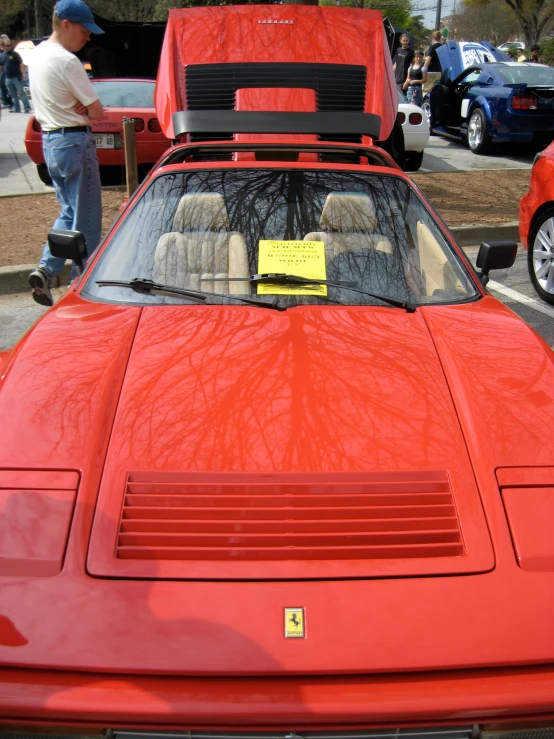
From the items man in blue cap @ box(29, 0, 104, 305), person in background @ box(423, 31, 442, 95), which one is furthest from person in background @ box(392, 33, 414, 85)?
man in blue cap @ box(29, 0, 104, 305)

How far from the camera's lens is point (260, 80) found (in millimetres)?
4500

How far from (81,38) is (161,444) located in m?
4.59

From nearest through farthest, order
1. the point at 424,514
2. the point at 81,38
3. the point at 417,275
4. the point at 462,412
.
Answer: the point at 424,514 < the point at 462,412 < the point at 417,275 < the point at 81,38

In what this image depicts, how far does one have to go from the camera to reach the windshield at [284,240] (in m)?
2.85

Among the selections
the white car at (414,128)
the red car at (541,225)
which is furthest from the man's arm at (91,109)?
the white car at (414,128)

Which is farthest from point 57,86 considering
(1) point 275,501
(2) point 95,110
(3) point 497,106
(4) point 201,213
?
(3) point 497,106

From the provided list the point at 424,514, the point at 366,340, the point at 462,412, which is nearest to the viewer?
the point at 424,514

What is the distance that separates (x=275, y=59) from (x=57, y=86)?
1.94m

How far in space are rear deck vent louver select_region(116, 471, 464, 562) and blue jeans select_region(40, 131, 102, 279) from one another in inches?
161

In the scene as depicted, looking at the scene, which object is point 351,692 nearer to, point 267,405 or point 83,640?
point 83,640

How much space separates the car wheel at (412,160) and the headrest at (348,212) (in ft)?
27.8

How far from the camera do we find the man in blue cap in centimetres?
548

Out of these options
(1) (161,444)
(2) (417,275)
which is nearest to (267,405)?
(1) (161,444)

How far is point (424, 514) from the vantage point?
74.9 inches
